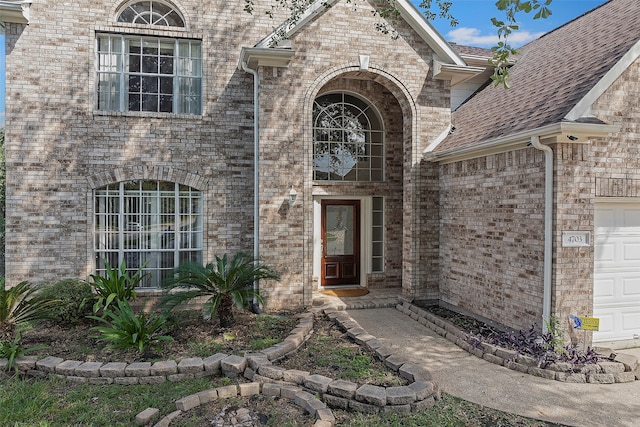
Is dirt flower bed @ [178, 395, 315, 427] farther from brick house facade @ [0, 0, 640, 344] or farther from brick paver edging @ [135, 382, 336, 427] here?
brick house facade @ [0, 0, 640, 344]

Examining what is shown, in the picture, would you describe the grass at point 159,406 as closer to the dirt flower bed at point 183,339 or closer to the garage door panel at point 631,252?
the dirt flower bed at point 183,339

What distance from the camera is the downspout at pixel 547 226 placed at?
20.3 ft

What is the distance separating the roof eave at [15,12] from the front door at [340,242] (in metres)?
7.37

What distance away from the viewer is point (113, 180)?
8484 millimetres

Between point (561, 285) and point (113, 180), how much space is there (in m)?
8.62

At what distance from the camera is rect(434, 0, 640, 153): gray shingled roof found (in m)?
6.55

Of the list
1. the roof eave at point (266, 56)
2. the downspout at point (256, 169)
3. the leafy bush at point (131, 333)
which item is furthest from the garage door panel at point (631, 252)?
the leafy bush at point (131, 333)

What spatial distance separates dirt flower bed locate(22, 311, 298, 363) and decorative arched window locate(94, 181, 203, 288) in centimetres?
158

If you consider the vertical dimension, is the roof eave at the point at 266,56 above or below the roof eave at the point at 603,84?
above

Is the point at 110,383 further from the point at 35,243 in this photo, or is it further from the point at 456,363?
the point at 456,363

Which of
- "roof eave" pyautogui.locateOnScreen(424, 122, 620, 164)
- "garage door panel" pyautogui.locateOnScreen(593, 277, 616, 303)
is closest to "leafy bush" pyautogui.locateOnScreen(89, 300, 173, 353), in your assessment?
"roof eave" pyautogui.locateOnScreen(424, 122, 620, 164)

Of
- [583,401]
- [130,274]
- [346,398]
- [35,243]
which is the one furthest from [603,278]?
[35,243]

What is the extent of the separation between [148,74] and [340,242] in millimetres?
6013

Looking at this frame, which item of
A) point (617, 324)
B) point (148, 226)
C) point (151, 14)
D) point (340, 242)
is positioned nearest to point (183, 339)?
point (148, 226)
